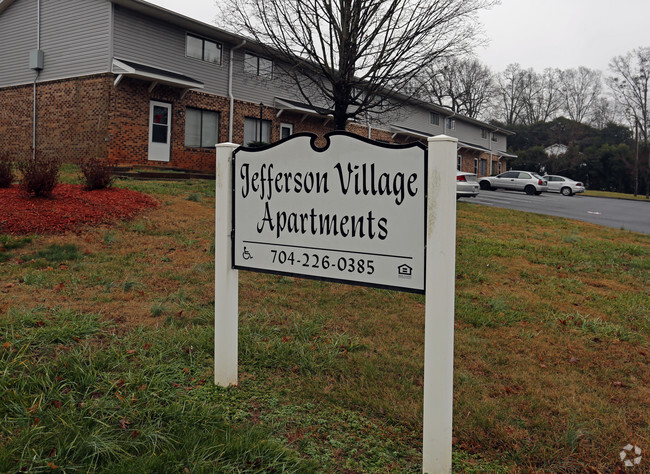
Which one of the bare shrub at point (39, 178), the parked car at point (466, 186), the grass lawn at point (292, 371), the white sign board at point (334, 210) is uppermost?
the parked car at point (466, 186)

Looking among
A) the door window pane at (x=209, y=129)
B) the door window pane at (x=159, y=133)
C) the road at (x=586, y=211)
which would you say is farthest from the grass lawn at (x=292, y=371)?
the door window pane at (x=209, y=129)

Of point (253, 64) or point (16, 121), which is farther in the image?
point (253, 64)

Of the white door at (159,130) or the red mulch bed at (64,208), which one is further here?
the white door at (159,130)

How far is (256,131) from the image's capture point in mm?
22844

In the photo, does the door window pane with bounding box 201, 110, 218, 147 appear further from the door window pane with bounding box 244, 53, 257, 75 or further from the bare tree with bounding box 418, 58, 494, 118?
the bare tree with bounding box 418, 58, 494, 118

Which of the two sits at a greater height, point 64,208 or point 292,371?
point 64,208

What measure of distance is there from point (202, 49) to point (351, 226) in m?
19.2

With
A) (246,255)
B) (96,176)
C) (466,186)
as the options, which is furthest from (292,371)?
(466,186)

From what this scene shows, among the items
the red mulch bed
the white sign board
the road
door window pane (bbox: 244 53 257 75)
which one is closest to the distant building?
the road

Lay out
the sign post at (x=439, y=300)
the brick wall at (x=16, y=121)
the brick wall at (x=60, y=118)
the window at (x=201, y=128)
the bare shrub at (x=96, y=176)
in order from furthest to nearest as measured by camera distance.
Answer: the window at (x=201, y=128) < the brick wall at (x=16, y=121) < the brick wall at (x=60, y=118) < the bare shrub at (x=96, y=176) < the sign post at (x=439, y=300)

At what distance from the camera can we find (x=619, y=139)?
2210 inches

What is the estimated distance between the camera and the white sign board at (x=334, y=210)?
2.71m

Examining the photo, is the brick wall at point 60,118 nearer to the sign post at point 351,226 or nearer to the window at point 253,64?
the window at point 253,64

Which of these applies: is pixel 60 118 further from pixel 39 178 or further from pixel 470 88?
pixel 470 88
